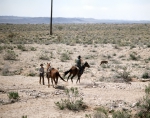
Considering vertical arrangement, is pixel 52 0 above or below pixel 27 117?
above

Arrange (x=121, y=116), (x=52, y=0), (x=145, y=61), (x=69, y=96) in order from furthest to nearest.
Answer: (x=52, y=0) → (x=145, y=61) → (x=69, y=96) → (x=121, y=116)

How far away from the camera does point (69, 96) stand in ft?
38.4

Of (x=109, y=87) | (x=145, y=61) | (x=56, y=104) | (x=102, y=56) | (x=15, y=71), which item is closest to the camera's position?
(x=56, y=104)

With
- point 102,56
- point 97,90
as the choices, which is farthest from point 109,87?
point 102,56

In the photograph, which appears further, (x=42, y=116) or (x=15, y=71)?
(x=15, y=71)

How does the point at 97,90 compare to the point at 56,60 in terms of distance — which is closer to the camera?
the point at 97,90

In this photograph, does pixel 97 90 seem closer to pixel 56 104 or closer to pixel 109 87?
pixel 109 87

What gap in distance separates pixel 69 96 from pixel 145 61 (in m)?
16.3

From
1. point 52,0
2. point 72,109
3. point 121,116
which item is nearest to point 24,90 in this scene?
point 72,109

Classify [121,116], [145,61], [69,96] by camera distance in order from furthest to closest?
[145,61] → [69,96] → [121,116]

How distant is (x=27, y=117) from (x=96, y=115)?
2.79 metres

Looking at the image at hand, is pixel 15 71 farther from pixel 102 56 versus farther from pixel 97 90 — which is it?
pixel 102 56

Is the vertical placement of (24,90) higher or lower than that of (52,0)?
lower

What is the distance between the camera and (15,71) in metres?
20.5
